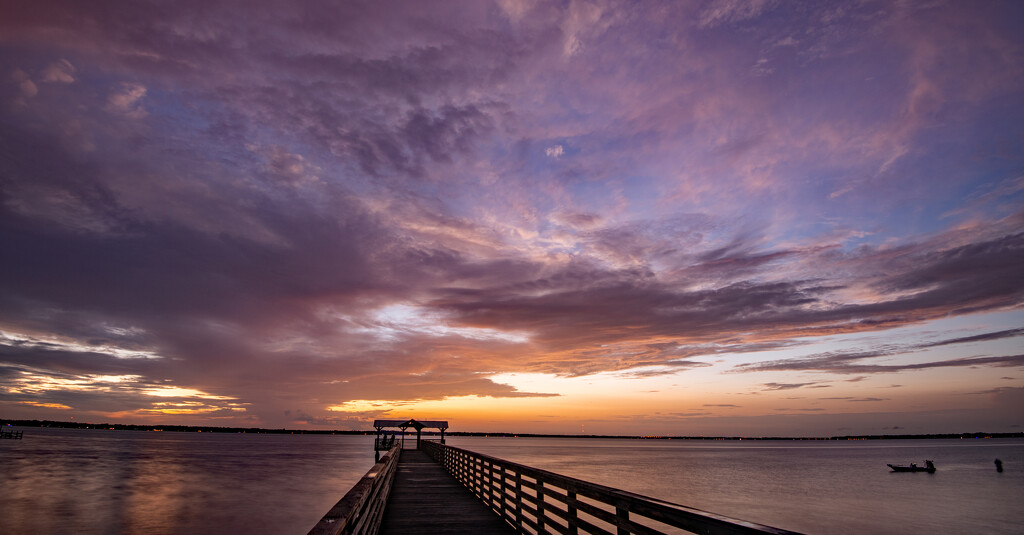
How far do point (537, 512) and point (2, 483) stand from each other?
43278 mm

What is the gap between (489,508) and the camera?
11.4 m

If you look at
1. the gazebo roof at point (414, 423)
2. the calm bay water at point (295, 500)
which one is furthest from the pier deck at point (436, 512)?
the gazebo roof at point (414, 423)

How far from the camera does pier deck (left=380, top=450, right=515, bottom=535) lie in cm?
926

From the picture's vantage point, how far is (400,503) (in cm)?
1196

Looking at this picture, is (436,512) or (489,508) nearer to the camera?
(436,512)

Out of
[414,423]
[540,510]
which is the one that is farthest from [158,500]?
[540,510]

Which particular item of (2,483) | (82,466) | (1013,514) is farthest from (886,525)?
(82,466)

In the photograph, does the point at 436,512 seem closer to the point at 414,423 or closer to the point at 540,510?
the point at 540,510

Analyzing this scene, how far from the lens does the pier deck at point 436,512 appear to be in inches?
364

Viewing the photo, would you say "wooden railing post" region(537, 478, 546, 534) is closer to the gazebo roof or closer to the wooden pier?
the wooden pier

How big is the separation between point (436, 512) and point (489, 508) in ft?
3.89

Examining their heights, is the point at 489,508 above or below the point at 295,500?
above

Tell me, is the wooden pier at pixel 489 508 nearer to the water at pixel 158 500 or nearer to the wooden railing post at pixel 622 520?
the wooden railing post at pixel 622 520

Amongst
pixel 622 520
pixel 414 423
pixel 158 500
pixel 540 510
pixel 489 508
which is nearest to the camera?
pixel 622 520
